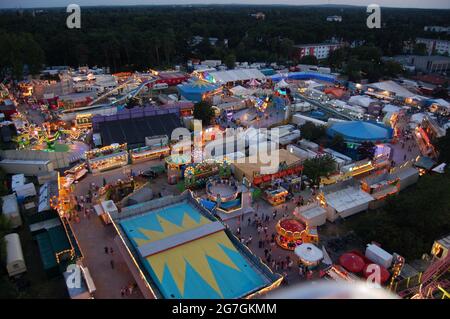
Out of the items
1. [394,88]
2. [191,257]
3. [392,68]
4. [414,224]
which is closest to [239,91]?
[394,88]

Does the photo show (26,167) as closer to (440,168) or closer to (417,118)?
(440,168)

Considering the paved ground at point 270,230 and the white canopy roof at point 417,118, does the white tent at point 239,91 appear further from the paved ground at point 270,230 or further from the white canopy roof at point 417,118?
the paved ground at point 270,230

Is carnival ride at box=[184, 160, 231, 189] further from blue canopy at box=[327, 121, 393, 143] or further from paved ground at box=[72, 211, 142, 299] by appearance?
blue canopy at box=[327, 121, 393, 143]

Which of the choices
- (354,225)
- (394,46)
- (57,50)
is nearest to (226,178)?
(354,225)

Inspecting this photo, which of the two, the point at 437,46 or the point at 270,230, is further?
the point at 437,46

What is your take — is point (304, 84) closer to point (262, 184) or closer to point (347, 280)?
point (262, 184)

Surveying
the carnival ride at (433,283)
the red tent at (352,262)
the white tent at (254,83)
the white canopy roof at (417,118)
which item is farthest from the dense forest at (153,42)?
the carnival ride at (433,283)

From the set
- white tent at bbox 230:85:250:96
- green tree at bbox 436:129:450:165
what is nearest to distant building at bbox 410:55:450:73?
white tent at bbox 230:85:250:96
